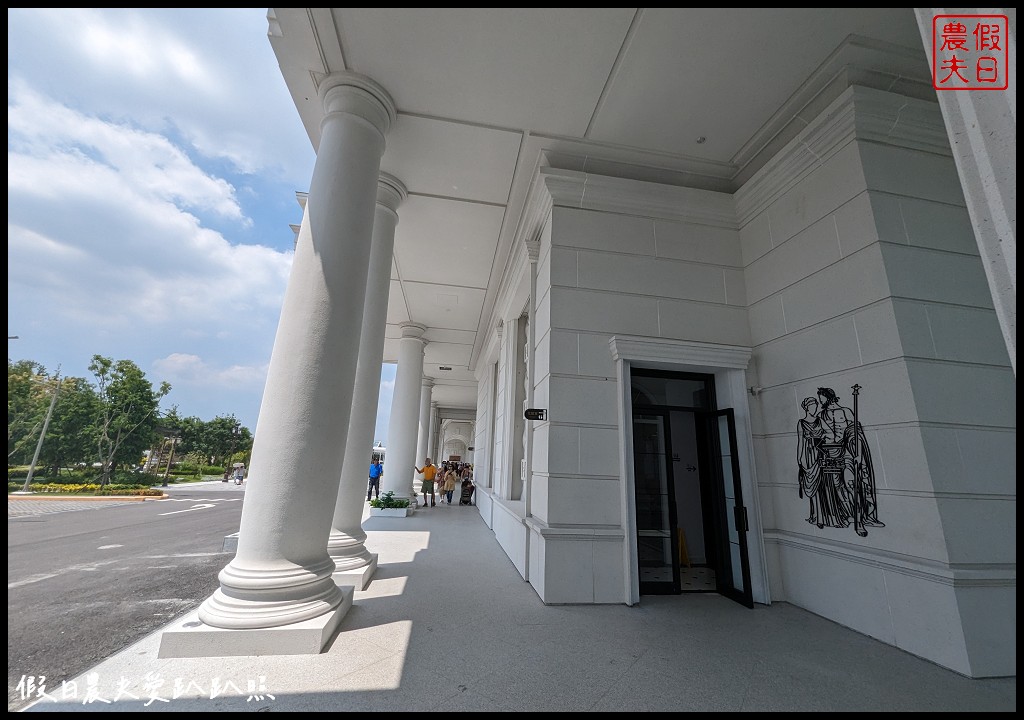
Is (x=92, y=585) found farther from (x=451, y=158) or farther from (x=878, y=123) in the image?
(x=878, y=123)

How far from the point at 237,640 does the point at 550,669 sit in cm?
240

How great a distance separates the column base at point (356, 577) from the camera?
4758 mm

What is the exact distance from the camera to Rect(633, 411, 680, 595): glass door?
17.0 feet

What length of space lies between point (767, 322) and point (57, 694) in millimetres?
7484

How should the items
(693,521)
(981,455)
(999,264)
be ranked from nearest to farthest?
1. (999,264)
2. (981,455)
3. (693,521)

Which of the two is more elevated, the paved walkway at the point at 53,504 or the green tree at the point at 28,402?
the green tree at the point at 28,402

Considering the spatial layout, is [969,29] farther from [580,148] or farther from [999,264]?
[580,148]

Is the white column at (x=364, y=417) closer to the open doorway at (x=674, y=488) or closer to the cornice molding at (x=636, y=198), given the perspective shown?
the cornice molding at (x=636, y=198)

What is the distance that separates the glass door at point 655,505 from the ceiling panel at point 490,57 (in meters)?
4.18

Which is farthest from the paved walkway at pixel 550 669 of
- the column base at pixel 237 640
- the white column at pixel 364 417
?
the white column at pixel 364 417

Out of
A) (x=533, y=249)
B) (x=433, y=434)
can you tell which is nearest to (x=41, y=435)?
(x=433, y=434)

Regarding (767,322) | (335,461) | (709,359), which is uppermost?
(767,322)

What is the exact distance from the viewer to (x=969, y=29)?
1573 millimetres

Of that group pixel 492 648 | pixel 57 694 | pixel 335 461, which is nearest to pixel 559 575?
pixel 492 648
